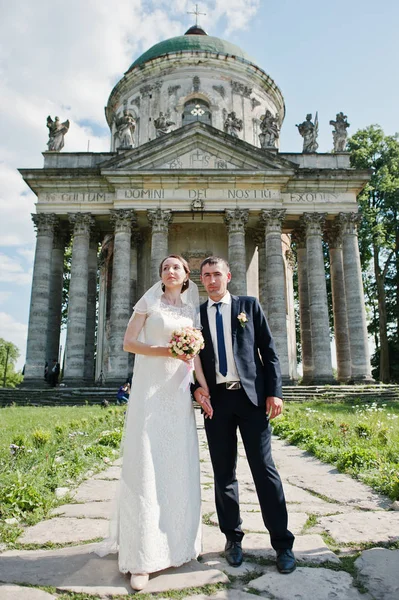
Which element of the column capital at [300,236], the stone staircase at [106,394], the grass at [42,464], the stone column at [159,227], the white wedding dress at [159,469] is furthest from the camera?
the column capital at [300,236]

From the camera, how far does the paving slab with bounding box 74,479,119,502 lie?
4891mm

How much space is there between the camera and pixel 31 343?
21172mm

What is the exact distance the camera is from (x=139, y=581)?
9.38 ft

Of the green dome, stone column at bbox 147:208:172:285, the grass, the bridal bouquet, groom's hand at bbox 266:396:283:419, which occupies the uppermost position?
the green dome

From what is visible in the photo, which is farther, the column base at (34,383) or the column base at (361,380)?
the column base at (361,380)

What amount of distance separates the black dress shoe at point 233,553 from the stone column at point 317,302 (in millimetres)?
18579

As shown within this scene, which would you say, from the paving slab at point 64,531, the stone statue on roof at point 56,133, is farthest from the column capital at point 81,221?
the paving slab at point 64,531

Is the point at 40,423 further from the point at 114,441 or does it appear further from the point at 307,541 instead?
the point at 307,541

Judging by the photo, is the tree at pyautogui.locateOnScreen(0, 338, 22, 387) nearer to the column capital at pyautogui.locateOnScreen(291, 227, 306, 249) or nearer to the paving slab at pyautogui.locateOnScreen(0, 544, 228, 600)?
the column capital at pyautogui.locateOnScreen(291, 227, 306, 249)

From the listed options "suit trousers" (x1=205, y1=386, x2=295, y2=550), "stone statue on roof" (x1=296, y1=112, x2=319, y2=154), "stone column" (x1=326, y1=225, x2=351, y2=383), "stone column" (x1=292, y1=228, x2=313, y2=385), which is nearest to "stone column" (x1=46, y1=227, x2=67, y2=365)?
"stone column" (x1=292, y1=228, x2=313, y2=385)

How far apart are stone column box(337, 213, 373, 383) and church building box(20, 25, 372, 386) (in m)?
0.05

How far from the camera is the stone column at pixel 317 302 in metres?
21.3

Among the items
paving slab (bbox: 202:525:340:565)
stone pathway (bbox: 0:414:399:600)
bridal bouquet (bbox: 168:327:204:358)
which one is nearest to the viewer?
stone pathway (bbox: 0:414:399:600)

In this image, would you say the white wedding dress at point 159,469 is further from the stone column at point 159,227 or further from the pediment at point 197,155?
the pediment at point 197,155
